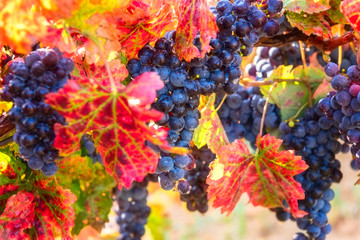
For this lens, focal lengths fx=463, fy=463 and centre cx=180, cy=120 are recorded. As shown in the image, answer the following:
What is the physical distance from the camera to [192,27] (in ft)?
2.22

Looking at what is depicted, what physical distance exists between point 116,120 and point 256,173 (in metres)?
0.35

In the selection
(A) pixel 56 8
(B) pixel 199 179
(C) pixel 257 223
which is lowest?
(C) pixel 257 223

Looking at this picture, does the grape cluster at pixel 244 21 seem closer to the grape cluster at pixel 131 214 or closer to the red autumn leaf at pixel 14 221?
the red autumn leaf at pixel 14 221

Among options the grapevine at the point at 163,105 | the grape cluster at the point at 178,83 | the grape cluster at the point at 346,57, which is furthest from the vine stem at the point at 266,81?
the grape cluster at the point at 178,83

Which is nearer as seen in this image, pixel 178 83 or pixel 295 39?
pixel 178 83

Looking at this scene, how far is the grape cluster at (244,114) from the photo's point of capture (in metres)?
1.01

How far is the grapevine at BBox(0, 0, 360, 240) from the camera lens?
0.57 meters

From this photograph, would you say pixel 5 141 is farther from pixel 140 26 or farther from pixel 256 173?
pixel 256 173

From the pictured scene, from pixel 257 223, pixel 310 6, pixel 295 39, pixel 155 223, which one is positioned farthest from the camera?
pixel 257 223

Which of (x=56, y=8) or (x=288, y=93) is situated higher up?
(x=56, y=8)

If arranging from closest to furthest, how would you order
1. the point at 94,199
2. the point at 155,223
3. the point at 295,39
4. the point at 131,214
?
the point at 295,39, the point at 94,199, the point at 131,214, the point at 155,223

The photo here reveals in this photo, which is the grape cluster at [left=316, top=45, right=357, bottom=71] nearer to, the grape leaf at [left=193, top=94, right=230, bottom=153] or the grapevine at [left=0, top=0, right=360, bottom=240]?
the grapevine at [left=0, top=0, right=360, bottom=240]

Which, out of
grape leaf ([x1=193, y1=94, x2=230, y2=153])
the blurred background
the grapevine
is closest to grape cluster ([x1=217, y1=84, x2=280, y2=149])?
the grapevine

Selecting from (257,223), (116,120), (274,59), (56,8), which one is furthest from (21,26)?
(257,223)
